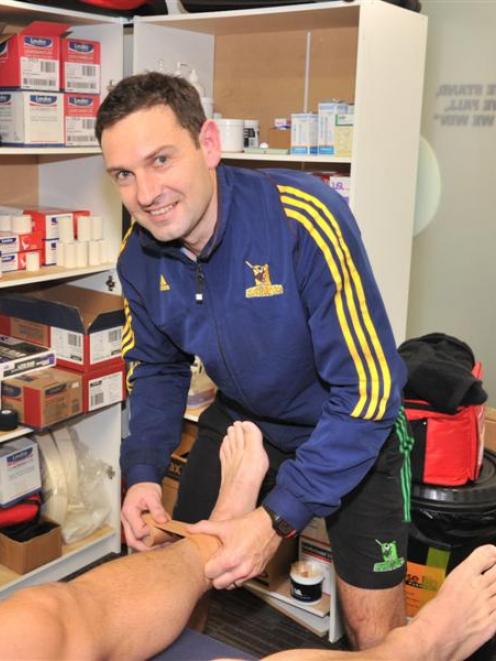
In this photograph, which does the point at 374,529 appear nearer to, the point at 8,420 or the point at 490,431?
the point at 490,431

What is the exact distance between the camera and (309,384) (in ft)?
5.64

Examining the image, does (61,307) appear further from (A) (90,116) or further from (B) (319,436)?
(B) (319,436)

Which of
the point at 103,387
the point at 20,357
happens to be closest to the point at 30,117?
the point at 20,357

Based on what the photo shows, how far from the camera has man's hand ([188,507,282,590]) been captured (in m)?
1.53

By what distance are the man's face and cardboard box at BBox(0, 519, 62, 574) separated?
142cm

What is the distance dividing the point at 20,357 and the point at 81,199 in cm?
58

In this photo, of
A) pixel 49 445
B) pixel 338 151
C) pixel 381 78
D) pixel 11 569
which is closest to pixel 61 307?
pixel 49 445

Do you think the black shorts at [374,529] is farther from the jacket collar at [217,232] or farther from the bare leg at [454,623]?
the jacket collar at [217,232]

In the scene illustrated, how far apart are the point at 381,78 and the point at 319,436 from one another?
45.2 inches

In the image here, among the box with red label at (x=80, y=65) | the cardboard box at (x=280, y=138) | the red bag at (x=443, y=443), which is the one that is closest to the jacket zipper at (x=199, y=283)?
the red bag at (x=443, y=443)

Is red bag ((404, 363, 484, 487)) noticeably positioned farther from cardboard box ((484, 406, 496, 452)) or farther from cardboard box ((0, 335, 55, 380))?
cardboard box ((0, 335, 55, 380))

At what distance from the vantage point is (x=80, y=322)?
2650 millimetres

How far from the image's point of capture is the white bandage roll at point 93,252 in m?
2.72

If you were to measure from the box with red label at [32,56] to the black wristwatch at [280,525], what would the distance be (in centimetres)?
152
